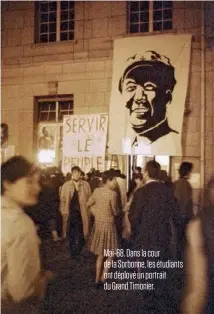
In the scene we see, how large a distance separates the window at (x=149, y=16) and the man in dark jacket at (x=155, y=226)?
3.85 meters

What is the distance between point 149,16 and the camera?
7.22m

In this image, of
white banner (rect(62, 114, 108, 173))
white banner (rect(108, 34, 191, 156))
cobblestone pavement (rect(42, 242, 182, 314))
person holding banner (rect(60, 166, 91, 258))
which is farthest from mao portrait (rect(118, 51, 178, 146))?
cobblestone pavement (rect(42, 242, 182, 314))

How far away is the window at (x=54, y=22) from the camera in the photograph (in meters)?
7.24

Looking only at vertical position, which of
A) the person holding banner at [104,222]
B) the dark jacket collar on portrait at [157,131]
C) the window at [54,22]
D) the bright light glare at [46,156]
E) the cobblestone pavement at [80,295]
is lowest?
the cobblestone pavement at [80,295]

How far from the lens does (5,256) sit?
6.90 feet

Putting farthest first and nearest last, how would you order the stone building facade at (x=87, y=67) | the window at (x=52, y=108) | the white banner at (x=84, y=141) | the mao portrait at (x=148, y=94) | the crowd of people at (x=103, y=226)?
the window at (x=52, y=108)
the stone building facade at (x=87, y=67)
the white banner at (x=84, y=141)
the mao portrait at (x=148, y=94)
the crowd of people at (x=103, y=226)

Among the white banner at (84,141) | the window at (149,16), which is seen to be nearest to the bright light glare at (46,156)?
the white banner at (84,141)

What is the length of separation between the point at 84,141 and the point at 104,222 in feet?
5.77

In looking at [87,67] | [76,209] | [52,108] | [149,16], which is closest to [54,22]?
[87,67]

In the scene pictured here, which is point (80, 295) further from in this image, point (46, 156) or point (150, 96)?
point (150, 96)

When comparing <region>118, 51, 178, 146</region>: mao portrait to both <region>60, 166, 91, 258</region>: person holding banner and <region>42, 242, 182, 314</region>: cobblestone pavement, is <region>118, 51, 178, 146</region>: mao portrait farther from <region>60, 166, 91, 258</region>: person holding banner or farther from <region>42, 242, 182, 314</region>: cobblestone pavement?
<region>42, 242, 182, 314</region>: cobblestone pavement

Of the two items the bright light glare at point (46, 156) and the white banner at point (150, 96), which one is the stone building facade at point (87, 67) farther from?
the white banner at point (150, 96)

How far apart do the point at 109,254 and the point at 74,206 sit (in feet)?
5.23

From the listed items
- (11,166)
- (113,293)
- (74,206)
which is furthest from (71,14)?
(11,166)
